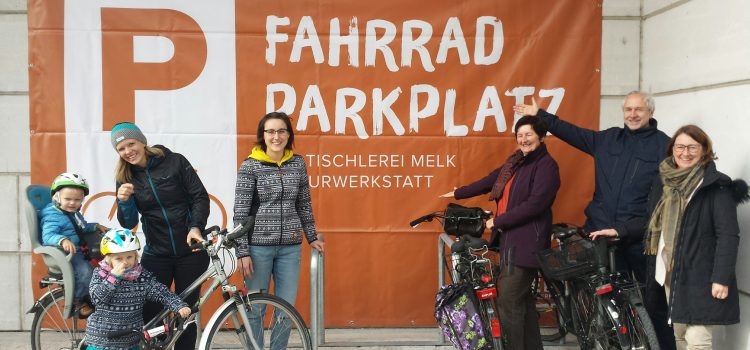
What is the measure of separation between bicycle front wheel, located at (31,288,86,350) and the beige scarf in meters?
3.37

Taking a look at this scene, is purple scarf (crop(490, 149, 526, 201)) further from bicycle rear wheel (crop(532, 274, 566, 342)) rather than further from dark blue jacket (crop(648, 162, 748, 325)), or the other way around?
dark blue jacket (crop(648, 162, 748, 325))

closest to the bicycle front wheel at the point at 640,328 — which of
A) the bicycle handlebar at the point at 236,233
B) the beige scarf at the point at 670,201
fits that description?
the beige scarf at the point at 670,201

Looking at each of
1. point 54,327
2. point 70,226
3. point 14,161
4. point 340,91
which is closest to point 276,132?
point 70,226

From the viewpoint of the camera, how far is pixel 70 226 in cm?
403

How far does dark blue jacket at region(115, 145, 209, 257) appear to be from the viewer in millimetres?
3904

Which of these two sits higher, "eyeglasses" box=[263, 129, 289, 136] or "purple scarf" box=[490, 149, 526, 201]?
"eyeglasses" box=[263, 129, 289, 136]

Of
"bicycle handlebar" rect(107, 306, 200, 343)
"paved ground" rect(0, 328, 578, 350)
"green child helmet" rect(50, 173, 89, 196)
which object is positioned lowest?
"paved ground" rect(0, 328, 578, 350)

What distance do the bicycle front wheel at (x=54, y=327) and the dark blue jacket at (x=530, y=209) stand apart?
2.64m

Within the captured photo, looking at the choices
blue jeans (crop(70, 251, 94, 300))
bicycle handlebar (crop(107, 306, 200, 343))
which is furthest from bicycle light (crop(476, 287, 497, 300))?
blue jeans (crop(70, 251, 94, 300))

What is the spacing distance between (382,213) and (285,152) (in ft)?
5.19

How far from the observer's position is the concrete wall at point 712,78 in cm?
389

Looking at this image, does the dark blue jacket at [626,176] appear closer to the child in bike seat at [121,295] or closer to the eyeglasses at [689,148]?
the eyeglasses at [689,148]

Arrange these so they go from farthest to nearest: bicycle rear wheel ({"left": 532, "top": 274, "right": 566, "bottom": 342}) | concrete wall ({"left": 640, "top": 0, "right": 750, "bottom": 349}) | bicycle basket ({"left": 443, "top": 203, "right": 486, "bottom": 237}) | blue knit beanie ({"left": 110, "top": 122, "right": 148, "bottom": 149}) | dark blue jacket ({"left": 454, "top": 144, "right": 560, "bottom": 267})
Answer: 1. bicycle rear wheel ({"left": 532, "top": 274, "right": 566, "bottom": 342})
2. bicycle basket ({"left": 443, "top": 203, "right": 486, "bottom": 237})
3. dark blue jacket ({"left": 454, "top": 144, "right": 560, "bottom": 267})
4. concrete wall ({"left": 640, "top": 0, "right": 750, "bottom": 349})
5. blue knit beanie ({"left": 110, "top": 122, "right": 148, "bottom": 149})

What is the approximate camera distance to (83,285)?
3971mm
